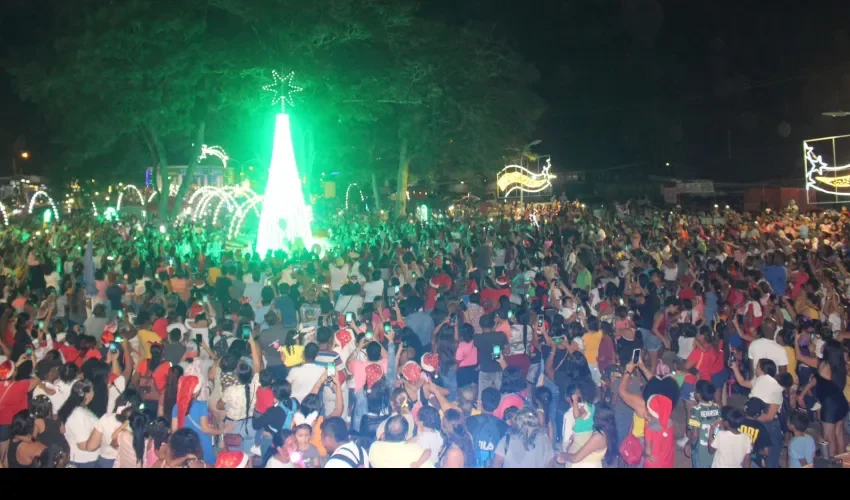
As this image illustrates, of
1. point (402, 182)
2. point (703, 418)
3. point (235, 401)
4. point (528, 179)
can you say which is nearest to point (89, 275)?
point (235, 401)

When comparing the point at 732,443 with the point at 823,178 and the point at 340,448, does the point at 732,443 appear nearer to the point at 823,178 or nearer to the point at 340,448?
the point at 340,448

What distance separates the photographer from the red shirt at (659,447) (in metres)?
5.25

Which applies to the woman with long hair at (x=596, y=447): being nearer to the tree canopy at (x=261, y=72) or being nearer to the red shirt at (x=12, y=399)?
→ the red shirt at (x=12, y=399)

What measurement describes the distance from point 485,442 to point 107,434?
2732 millimetres

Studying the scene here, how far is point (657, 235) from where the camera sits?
17297mm

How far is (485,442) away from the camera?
5.15 meters

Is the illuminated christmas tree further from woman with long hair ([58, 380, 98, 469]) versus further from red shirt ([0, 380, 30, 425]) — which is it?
woman with long hair ([58, 380, 98, 469])

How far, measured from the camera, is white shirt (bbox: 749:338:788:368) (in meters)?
6.79

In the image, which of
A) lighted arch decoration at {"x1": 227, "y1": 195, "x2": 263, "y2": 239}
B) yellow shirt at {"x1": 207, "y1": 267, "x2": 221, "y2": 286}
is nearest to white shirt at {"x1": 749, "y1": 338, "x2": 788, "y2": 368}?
yellow shirt at {"x1": 207, "y1": 267, "x2": 221, "y2": 286}

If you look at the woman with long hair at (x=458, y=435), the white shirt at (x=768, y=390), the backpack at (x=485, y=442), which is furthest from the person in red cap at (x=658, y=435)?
the woman with long hair at (x=458, y=435)

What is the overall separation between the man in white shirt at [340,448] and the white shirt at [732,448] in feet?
8.00

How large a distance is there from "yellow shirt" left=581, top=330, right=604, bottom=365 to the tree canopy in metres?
21.7

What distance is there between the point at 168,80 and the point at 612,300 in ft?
74.3

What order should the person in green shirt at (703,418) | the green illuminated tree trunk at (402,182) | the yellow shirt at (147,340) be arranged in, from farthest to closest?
1. the green illuminated tree trunk at (402,182)
2. the yellow shirt at (147,340)
3. the person in green shirt at (703,418)
